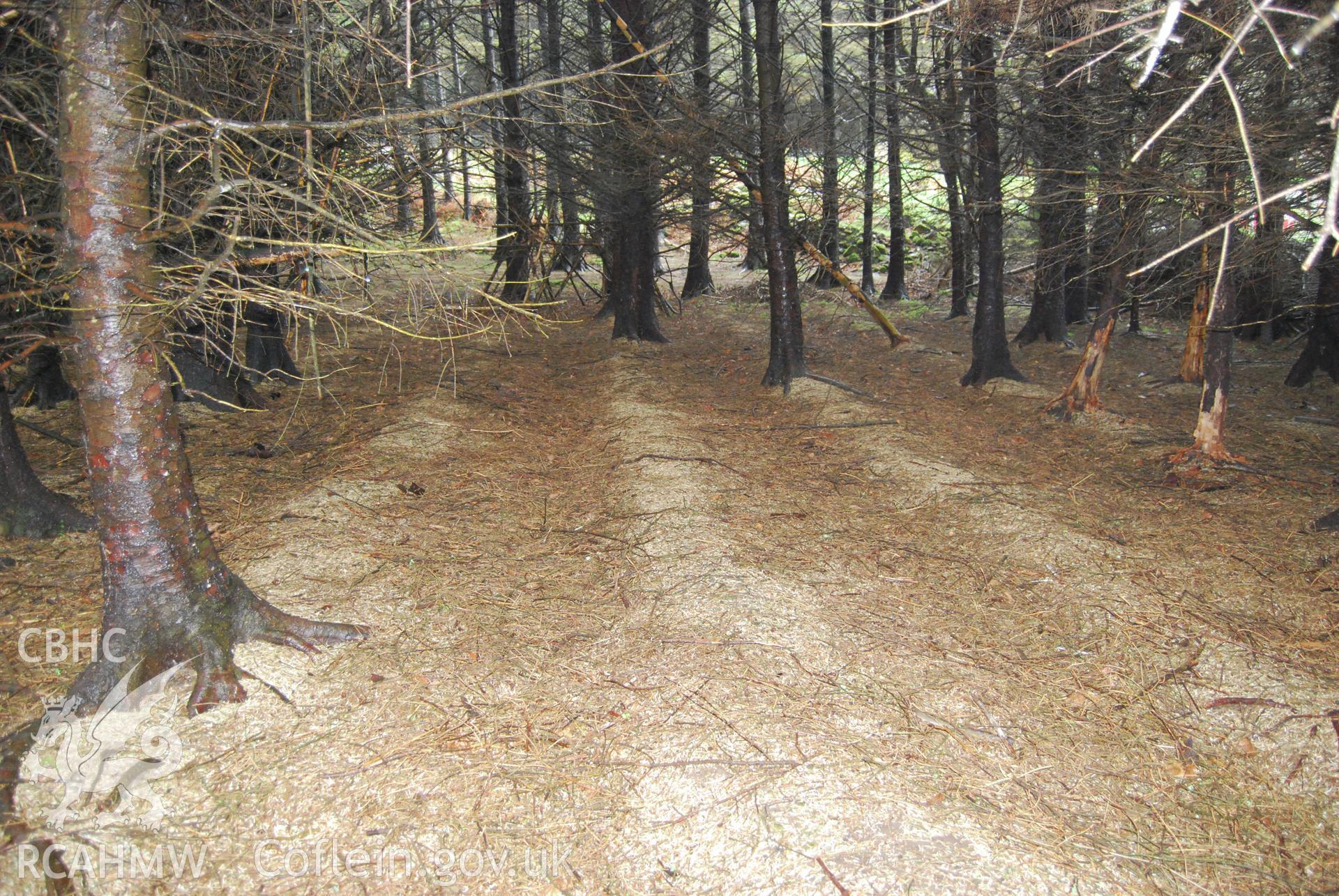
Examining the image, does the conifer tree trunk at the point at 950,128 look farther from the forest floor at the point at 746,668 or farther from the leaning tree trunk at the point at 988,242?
the forest floor at the point at 746,668

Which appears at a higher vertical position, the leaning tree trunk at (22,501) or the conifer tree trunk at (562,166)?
the conifer tree trunk at (562,166)

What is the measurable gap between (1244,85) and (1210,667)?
4.17 m

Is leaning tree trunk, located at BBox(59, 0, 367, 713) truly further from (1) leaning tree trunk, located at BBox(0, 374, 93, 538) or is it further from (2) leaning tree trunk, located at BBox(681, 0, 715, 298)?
(2) leaning tree trunk, located at BBox(681, 0, 715, 298)

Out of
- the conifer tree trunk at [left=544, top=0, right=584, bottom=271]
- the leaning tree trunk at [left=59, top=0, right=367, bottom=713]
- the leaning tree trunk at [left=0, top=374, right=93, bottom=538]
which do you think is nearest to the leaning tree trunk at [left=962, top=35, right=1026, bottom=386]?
the conifer tree trunk at [left=544, top=0, right=584, bottom=271]

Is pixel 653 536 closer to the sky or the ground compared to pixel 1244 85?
closer to the ground

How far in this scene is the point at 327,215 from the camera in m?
3.10

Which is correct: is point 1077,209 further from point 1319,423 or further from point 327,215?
point 327,215

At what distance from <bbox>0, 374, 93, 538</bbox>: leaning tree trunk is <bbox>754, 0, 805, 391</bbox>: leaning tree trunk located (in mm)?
7235

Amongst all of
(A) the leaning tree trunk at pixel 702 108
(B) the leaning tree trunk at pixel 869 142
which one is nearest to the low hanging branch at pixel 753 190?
(A) the leaning tree trunk at pixel 702 108

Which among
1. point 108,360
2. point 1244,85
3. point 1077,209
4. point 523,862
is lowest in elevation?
point 523,862

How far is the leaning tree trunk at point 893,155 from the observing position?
9.91m

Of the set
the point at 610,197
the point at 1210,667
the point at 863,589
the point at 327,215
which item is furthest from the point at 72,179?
the point at 610,197

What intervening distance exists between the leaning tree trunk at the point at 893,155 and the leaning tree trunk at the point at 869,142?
0.66 feet

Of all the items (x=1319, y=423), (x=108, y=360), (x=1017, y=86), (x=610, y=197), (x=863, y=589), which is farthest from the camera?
(x=610, y=197)
